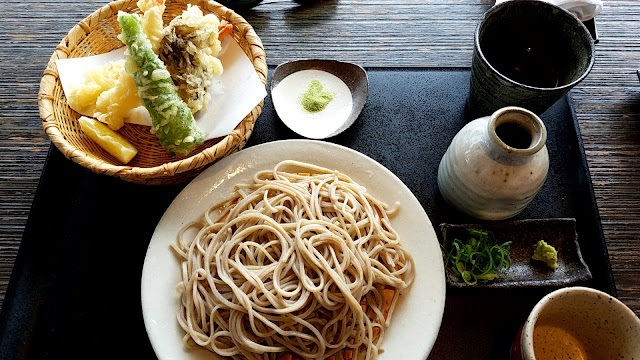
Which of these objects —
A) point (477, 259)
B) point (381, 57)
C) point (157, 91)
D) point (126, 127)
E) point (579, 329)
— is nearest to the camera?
point (579, 329)

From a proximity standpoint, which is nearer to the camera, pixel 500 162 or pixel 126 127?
pixel 500 162

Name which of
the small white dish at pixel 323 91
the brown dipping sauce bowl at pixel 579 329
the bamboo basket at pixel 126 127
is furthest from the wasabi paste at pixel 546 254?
the bamboo basket at pixel 126 127

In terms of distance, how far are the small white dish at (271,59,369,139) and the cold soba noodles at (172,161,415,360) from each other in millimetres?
317

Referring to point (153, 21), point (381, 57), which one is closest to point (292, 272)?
point (153, 21)

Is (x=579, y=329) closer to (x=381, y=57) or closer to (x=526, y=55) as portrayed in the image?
(x=526, y=55)

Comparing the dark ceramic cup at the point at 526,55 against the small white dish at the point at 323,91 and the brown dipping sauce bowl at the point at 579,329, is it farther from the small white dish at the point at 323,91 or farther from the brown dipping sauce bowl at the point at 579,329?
the brown dipping sauce bowl at the point at 579,329

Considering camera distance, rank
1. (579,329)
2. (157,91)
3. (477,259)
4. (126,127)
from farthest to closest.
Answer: (126,127) → (157,91) → (477,259) → (579,329)

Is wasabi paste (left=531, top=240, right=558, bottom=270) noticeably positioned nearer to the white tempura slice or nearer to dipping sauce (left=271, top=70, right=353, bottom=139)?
dipping sauce (left=271, top=70, right=353, bottom=139)

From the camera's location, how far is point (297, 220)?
1853mm

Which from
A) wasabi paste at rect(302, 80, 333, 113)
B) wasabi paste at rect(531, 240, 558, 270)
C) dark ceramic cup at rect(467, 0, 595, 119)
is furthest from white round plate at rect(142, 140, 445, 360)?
dark ceramic cup at rect(467, 0, 595, 119)

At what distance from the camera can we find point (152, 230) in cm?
200

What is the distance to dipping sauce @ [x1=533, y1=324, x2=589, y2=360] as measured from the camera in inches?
65.6

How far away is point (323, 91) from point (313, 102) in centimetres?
9

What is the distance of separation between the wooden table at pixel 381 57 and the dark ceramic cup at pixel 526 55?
364mm
